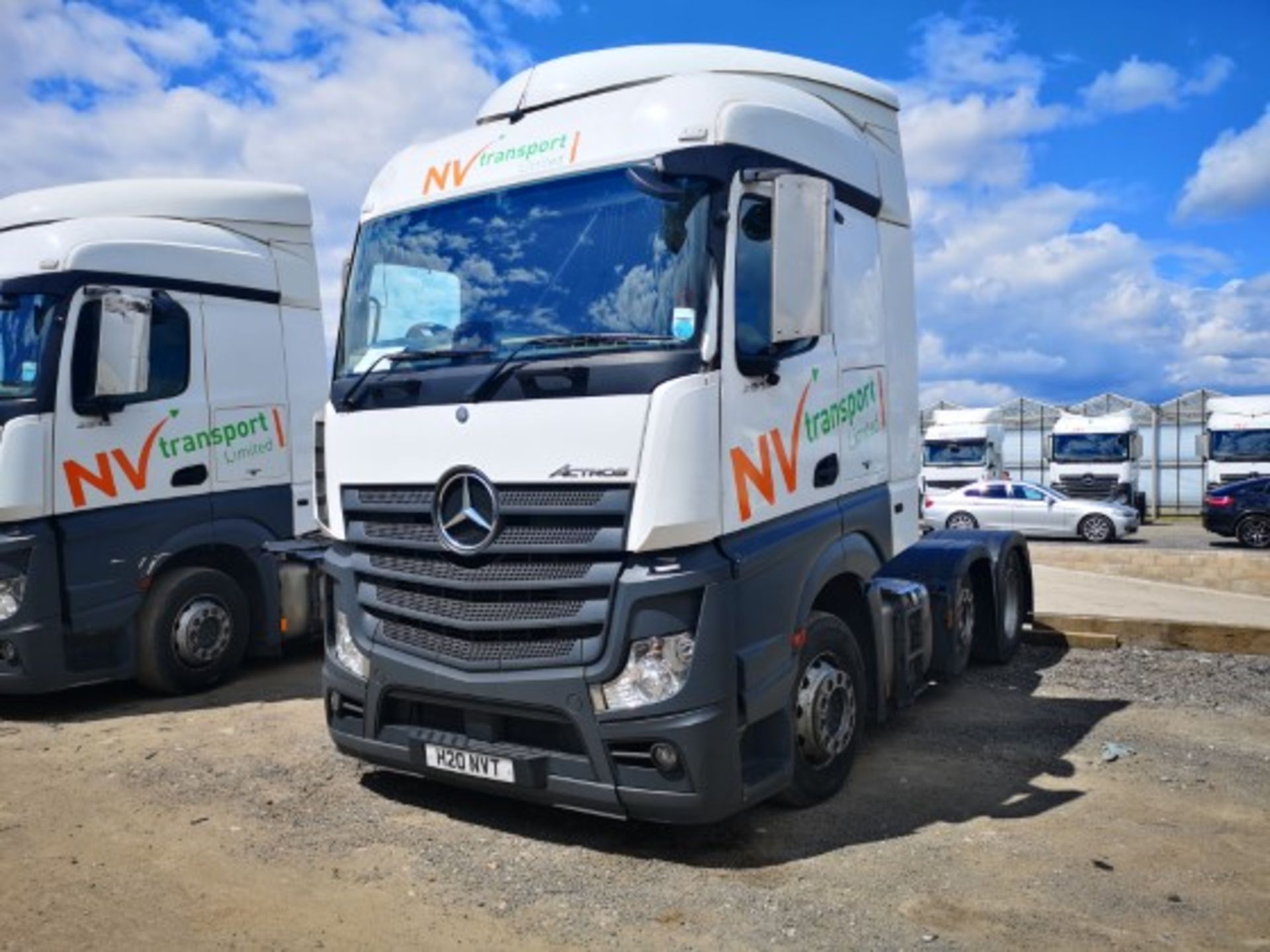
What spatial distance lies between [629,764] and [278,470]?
5.00 meters

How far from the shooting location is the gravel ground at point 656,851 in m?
3.67

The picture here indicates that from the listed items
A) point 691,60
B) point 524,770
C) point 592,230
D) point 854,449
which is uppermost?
Answer: point 691,60

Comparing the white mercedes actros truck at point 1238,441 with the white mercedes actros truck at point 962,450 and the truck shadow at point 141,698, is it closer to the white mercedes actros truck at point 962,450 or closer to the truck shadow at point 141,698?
the white mercedes actros truck at point 962,450

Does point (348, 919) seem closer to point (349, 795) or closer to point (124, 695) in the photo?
point (349, 795)

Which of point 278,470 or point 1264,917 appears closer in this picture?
point 1264,917

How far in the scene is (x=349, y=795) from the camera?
200 inches

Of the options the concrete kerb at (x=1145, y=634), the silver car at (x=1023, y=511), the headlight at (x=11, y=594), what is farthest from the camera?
the silver car at (x=1023, y=511)

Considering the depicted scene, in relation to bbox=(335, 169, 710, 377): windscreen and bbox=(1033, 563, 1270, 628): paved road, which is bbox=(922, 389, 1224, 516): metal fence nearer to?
bbox=(1033, 563, 1270, 628): paved road

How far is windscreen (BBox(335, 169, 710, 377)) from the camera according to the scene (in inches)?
162

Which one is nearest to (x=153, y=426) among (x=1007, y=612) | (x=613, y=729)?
(x=613, y=729)

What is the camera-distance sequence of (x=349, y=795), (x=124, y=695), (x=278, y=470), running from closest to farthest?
1. (x=349, y=795)
2. (x=124, y=695)
3. (x=278, y=470)

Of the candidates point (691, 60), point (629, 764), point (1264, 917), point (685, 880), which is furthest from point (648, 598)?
point (691, 60)

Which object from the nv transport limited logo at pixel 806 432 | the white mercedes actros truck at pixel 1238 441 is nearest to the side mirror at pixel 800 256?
the nv transport limited logo at pixel 806 432

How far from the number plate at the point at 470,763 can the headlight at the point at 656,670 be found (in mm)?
→ 575
